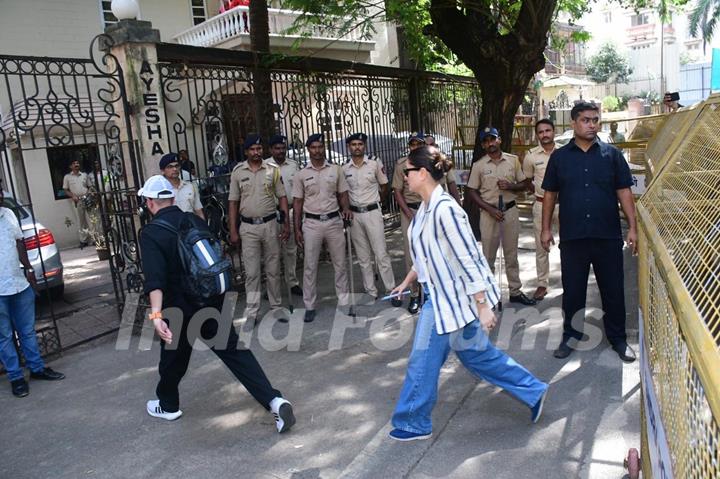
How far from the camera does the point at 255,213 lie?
615cm

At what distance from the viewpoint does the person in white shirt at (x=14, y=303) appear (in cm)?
466

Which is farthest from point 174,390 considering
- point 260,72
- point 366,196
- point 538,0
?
point 538,0

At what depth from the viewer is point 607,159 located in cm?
448

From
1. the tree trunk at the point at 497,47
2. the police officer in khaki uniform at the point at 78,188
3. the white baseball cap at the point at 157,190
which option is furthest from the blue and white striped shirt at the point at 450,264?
the police officer in khaki uniform at the point at 78,188

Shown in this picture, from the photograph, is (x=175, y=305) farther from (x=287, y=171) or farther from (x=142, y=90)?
(x=287, y=171)

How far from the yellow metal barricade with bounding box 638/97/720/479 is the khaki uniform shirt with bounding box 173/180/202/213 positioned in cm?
432

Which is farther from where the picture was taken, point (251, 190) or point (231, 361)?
point (251, 190)

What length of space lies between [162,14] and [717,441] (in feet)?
55.3

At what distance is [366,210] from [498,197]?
1396 mm

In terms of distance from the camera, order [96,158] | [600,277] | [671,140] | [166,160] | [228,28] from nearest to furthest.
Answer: [600,277], [671,140], [96,158], [166,160], [228,28]

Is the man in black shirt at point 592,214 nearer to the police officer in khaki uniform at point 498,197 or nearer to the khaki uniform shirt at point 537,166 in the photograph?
the police officer in khaki uniform at point 498,197

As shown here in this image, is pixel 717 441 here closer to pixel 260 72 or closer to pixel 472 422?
pixel 472 422

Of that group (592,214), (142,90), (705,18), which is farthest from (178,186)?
(705,18)

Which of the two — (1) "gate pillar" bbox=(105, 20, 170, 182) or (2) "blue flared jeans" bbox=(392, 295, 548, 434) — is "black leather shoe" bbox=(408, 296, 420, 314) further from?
(1) "gate pillar" bbox=(105, 20, 170, 182)
